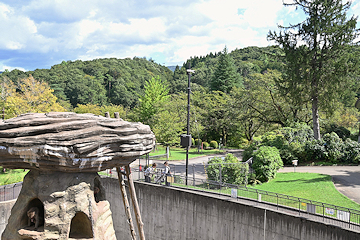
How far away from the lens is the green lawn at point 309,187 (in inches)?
595

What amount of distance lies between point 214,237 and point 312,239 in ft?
15.7

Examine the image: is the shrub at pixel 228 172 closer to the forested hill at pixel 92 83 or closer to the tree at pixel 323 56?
the tree at pixel 323 56

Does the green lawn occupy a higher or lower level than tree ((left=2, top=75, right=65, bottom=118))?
lower

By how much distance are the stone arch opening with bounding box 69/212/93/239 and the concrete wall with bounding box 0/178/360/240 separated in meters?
7.89

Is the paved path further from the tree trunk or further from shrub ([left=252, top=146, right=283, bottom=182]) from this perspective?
the tree trunk

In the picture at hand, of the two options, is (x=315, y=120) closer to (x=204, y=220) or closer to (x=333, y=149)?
(x=333, y=149)

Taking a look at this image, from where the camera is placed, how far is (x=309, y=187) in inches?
672

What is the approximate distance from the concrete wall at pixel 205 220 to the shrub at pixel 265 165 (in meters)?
6.08

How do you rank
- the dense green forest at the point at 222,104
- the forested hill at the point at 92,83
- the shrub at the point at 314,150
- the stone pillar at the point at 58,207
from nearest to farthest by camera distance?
the stone pillar at the point at 58,207
the shrub at the point at 314,150
the dense green forest at the point at 222,104
the forested hill at the point at 92,83

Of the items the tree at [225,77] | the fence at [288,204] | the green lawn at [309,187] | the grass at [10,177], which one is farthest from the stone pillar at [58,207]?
the tree at [225,77]

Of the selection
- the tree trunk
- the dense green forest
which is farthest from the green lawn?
the dense green forest

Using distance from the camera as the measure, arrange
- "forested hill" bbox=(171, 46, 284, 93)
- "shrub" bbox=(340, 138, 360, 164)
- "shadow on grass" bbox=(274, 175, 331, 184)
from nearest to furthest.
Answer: "shadow on grass" bbox=(274, 175, 331, 184) → "shrub" bbox=(340, 138, 360, 164) → "forested hill" bbox=(171, 46, 284, 93)

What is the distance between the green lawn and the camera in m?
15.1

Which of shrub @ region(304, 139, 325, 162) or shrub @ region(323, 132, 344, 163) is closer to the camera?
shrub @ region(323, 132, 344, 163)
